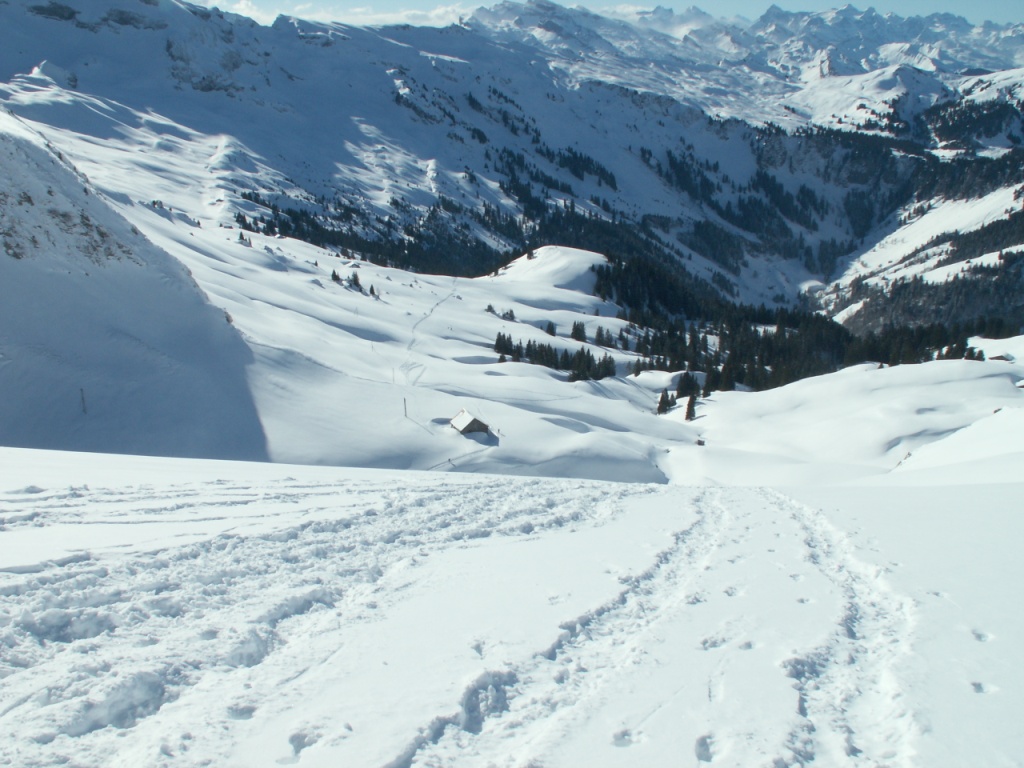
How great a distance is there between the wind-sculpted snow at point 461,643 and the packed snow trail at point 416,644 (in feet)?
0.10

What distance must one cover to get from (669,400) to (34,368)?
57.2 metres

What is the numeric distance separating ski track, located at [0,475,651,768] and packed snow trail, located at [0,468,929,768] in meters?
0.03

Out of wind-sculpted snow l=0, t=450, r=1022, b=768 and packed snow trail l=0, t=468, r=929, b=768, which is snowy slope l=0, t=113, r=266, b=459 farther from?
packed snow trail l=0, t=468, r=929, b=768

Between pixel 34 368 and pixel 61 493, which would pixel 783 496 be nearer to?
pixel 61 493

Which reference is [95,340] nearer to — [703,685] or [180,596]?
[180,596]

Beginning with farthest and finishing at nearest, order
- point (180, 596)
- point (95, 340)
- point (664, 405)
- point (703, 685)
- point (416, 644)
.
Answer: point (664, 405) → point (95, 340) → point (180, 596) → point (416, 644) → point (703, 685)

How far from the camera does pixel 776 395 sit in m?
57.9

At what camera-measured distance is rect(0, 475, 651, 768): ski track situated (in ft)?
15.7

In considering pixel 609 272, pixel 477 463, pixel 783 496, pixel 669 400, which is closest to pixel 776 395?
pixel 669 400

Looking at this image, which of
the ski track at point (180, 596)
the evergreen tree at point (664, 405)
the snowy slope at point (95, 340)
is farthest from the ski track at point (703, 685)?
the evergreen tree at point (664, 405)

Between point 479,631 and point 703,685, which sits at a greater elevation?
point 703,685

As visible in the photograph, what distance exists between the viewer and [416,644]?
643 cm

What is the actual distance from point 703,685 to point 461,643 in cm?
265

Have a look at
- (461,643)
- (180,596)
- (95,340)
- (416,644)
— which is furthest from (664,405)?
(180,596)
